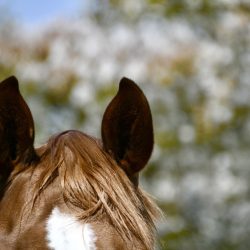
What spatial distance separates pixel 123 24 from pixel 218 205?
3425 millimetres

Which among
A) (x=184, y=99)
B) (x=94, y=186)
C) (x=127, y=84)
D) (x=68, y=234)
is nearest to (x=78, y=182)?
(x=94, y=186)

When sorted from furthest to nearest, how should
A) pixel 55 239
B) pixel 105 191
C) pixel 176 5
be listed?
pixel 176 5, pixel 105 191, pixel 55 239

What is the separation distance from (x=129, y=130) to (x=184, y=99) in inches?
432

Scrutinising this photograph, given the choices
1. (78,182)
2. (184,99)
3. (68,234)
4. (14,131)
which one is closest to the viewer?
(68,234)

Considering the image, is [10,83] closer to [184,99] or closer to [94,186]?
[94,186]

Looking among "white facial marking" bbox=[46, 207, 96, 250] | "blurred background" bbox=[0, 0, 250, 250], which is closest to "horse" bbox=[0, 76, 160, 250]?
"white facial marking" bbox=[46, 207, 96, 250]

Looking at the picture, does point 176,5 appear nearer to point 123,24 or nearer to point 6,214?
point 123,24

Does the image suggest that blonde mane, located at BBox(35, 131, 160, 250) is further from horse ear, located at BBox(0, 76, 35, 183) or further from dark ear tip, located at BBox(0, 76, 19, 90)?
dark ear tip, located at BBox(0, 76, 19, 90)

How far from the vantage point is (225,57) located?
44.7 ft

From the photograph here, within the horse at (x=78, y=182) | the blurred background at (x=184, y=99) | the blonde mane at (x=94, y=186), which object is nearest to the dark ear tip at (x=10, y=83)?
the horse at (x=78, y=182)

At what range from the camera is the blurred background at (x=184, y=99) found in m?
13.3

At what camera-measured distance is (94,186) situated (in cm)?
257

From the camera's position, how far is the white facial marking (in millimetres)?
2396

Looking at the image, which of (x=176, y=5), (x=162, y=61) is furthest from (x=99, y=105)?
(x=176, y=5)
